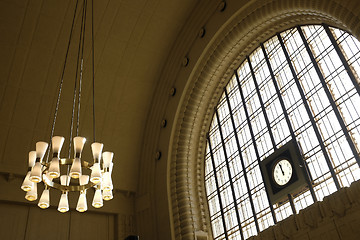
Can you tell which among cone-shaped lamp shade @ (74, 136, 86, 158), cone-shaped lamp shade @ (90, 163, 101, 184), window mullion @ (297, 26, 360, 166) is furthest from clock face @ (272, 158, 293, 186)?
cone-shaped lamp shade @ (74, 136, 86, 158)

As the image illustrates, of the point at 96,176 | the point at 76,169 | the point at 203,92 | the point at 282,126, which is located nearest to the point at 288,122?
the point at 282,126

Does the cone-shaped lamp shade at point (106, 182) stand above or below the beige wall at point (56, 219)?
below

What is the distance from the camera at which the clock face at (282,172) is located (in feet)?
26.7

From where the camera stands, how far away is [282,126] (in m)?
8.74

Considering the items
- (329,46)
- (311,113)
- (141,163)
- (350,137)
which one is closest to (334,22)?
(329,46)

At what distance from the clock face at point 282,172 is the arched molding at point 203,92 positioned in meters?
2.75

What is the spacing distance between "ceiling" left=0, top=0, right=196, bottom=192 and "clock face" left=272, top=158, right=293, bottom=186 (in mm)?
5106

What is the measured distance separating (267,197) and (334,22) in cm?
378

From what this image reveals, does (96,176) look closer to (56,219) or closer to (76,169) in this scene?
(76,169)

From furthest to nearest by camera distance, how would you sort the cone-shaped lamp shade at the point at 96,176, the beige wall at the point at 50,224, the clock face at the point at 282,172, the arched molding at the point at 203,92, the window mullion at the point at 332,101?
the beige wall at the point at 50,224 < the arched molding at the point at 203,92 < the clock face at the point at 282,172 < the window mullion at the point at 332,101 < the cone-shaped lamp shade at the point at 96,176

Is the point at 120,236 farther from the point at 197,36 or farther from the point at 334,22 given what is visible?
the point at 334,22

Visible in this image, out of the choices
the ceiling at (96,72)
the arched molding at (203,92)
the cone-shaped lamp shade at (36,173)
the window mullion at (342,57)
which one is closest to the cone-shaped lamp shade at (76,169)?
the cone-shaped lamp shade at (36,173)

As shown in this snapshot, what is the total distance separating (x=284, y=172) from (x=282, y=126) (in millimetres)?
1052

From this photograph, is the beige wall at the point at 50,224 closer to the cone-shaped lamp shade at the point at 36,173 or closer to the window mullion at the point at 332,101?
the cone-shaped lamp shade at the point at 36,173
